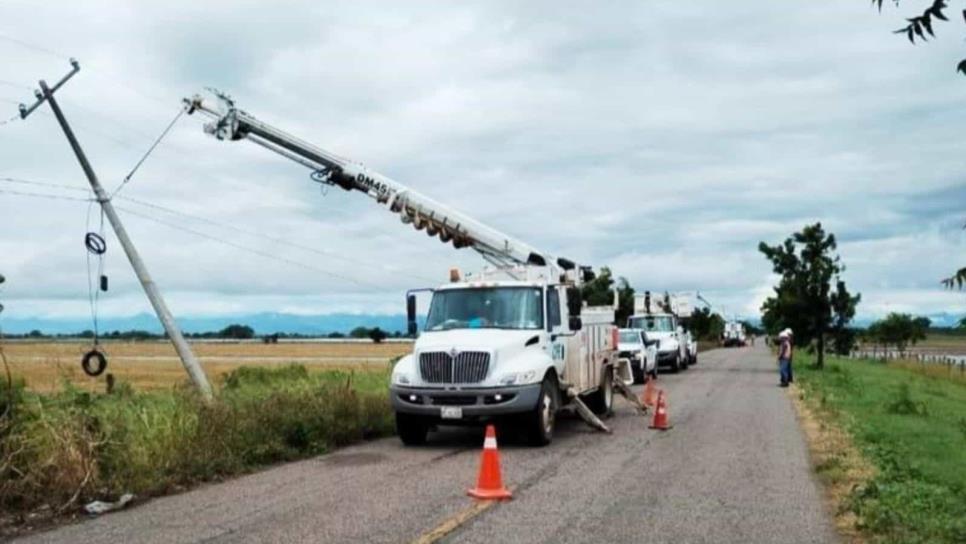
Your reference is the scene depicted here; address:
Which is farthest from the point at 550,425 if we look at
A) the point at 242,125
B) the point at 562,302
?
the point at 242,125

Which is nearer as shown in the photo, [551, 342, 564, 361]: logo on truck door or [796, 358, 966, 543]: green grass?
[796, 358, 966, 543]: green grass

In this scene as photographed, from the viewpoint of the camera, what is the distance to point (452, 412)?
584 inches

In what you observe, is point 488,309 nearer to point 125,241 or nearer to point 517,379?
point 517,379

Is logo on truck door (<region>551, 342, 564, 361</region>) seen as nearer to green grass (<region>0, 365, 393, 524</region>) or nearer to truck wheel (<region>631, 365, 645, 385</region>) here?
green grass (<region>0, 365, 393, 524</region>)

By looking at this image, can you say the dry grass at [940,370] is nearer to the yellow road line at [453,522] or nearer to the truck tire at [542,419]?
the truck tire at [542,419]

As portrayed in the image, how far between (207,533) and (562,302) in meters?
9.30

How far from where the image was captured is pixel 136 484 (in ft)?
35.5

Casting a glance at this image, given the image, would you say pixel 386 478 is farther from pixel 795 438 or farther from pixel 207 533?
pixel 795 438

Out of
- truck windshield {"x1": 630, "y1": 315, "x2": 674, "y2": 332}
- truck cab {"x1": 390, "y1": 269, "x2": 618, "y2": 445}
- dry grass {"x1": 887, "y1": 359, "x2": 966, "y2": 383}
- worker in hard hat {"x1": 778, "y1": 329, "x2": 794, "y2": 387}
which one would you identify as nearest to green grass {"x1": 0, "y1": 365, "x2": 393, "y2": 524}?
truck cab {"x1": 390, "y1": 269, "x2": 618, "y2": 445}

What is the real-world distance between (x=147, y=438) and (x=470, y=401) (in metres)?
4.66

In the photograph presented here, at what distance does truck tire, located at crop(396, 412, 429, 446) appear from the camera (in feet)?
50.2

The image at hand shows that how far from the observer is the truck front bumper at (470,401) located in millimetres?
14750

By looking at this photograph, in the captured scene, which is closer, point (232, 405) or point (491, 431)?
point (491, 431)

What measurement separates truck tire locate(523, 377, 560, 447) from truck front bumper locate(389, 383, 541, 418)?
0.62ft
